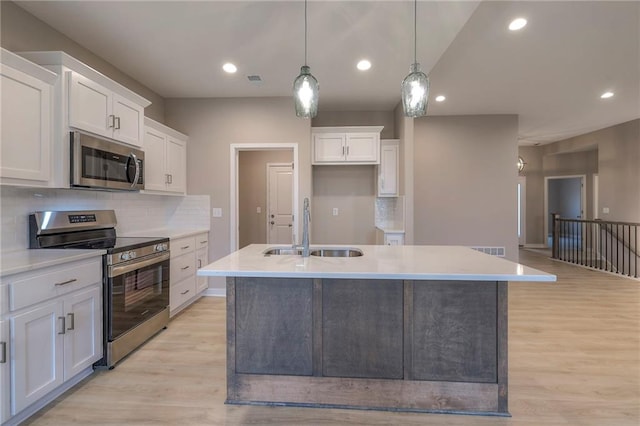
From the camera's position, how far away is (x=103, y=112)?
8.64 feet

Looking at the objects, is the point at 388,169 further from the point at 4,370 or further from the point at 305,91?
the point at 4,370

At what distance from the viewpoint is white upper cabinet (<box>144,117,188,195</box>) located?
3.46m

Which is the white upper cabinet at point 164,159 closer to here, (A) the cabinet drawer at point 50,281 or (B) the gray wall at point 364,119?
(A) the cabinet drawer at point 50,281

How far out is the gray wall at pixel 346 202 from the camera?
5121 millimetres

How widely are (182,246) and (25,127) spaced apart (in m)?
1.81

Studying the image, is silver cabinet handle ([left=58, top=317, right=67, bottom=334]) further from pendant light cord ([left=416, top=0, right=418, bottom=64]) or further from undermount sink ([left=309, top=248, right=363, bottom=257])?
pendant light cord ([left=416, top=0, right=418, bottom=64])

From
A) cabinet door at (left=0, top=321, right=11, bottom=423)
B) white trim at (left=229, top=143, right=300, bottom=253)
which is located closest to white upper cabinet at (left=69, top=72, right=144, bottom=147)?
white trim at (left=229, top=143, right=300, bottom=253)

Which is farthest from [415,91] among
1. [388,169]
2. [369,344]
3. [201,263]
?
[201,263]

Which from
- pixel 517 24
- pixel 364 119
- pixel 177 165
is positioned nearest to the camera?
pixel 517 24

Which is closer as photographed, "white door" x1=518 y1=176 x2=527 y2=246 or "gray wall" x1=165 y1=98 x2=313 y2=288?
"gray wall" x1=165 y1=98 x2=313 y2=288

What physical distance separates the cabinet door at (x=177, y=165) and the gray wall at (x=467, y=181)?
3.68 metres

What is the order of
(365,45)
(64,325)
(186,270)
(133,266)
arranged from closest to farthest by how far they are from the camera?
(64,325), (133,266), (365,45), (186,270)

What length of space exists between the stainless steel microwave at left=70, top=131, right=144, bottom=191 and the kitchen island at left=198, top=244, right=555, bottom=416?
56.2 inches

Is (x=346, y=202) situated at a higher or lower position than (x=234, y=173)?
lower
